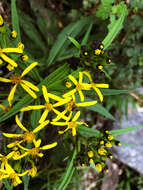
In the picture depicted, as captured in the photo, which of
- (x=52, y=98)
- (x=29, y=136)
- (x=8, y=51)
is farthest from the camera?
(x=29, y=136)

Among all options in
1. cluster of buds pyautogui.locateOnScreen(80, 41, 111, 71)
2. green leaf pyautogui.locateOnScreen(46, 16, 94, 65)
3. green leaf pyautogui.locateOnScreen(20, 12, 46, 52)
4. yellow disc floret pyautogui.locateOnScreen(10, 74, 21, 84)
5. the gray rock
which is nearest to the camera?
cluster of buds pyautogui.locateOnScreen(80, 41, 111, 71)

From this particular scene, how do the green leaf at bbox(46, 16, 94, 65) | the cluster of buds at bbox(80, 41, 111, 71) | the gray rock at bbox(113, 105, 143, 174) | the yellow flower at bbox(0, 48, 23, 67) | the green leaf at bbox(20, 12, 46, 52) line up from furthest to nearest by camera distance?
the gray rock at bbox(113, 105, 143, 174), the green leaf at bbox(20, 12, 46, 52), the green leaf at bbox(46, 16, 94, 65), the cluster of buds at bbox(80, 41, 111, 71), the yellow flower at bbox(0, 48, 23, 67)

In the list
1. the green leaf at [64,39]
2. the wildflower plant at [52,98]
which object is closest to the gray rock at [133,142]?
the wildflower plant at [52,98]

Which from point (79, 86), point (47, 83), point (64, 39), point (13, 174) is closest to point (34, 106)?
point (47, 83)

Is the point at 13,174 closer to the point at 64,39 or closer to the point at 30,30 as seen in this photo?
the point at 64,39

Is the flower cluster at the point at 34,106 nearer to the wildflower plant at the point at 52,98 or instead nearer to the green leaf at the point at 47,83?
the wildflower plant at the point at 52,98

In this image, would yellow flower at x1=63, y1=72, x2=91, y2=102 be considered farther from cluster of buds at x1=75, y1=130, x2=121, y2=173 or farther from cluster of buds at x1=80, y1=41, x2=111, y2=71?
cluster of buds at x1=75, y1=130, x2=121, y2=173

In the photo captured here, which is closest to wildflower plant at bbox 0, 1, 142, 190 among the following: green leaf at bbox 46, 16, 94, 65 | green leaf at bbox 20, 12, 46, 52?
green leaf at bbox 46, 16, 94, 65

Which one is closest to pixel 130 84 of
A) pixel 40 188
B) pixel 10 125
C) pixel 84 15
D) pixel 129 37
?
pixel 129 37

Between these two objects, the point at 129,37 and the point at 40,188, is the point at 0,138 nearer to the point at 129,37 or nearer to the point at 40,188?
the point at 40,188
